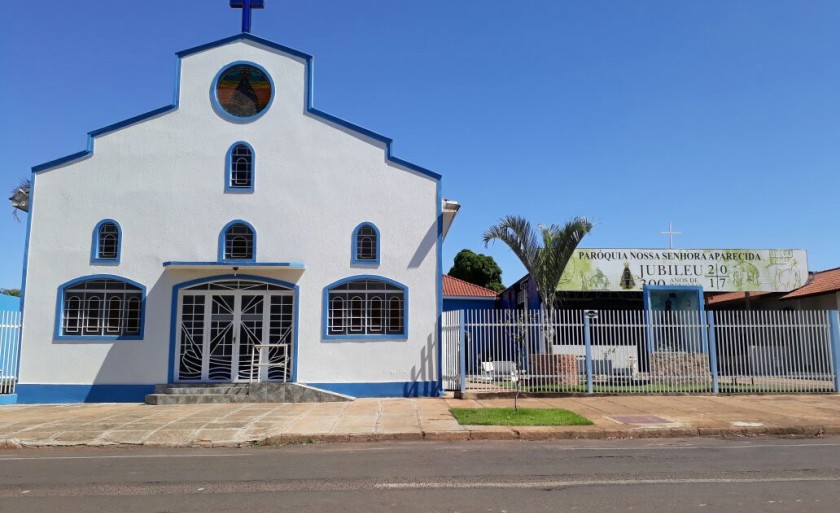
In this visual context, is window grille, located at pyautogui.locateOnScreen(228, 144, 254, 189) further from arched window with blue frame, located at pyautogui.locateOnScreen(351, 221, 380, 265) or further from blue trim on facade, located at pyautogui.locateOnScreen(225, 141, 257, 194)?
arched window with blue frame, located at pyautogui.locateOnScreen(351, 221, 380, 265)

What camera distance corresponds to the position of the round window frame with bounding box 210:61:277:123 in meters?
15.8

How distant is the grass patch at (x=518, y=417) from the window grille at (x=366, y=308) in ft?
11.3

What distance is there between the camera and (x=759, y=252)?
65.4ft

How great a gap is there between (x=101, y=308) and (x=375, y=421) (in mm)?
7937

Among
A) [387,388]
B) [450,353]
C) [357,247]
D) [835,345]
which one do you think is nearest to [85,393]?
[387,388]

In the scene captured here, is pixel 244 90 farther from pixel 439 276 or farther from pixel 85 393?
pixel 85 393

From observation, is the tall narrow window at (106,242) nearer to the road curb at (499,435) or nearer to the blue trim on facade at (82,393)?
the blue trim on facade at (82,393)

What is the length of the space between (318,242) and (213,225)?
2587 mm

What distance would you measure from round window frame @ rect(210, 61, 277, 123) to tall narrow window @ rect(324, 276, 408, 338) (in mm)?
4820

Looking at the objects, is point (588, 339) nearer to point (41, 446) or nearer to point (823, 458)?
point (823, 458)

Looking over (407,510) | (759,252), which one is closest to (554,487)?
(407,510)

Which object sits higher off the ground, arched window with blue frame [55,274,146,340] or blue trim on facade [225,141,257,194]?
blue trim on facade [225,141,257,194]

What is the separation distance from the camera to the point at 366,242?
15.6 metres

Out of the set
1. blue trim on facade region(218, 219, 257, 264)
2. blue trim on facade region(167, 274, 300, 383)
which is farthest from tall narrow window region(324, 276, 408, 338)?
blue trim on facade region(218, 219, 257, 264)
